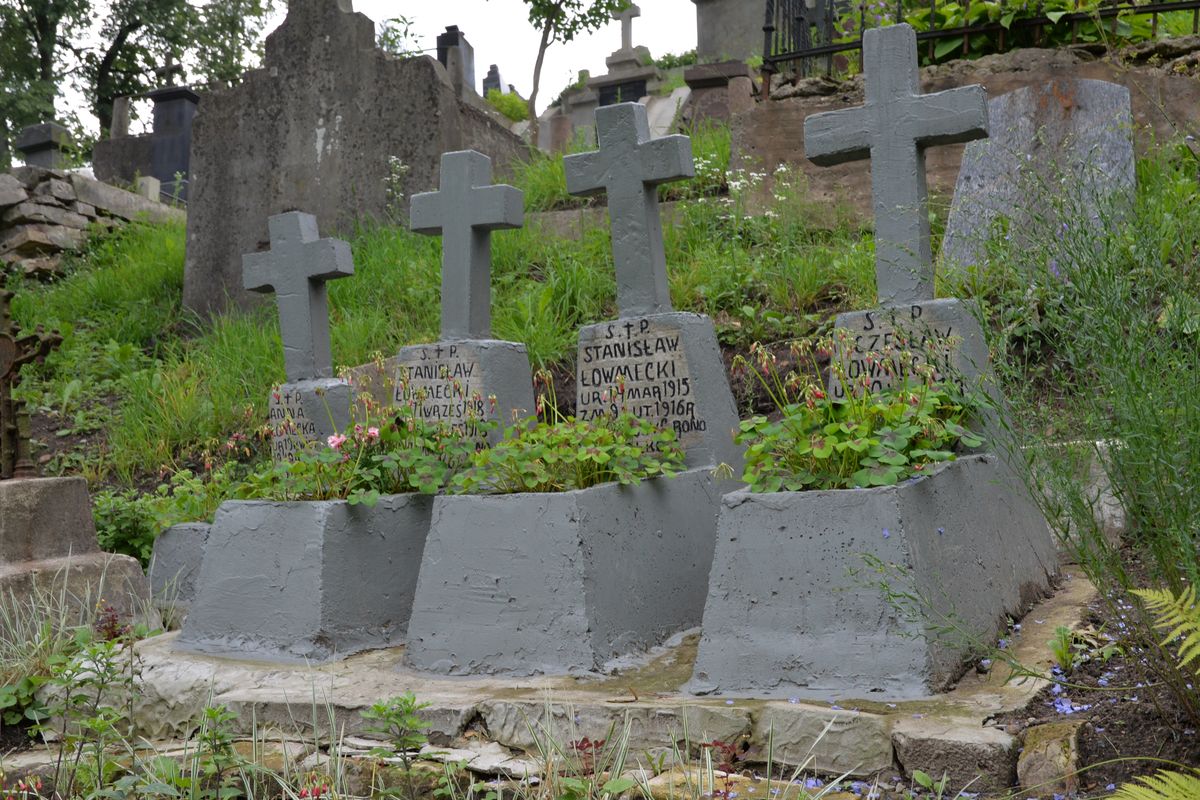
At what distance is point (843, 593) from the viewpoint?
3.07m

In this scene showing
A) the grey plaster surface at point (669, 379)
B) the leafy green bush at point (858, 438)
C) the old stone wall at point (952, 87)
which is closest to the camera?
the leafy green bush at point (858, 438)

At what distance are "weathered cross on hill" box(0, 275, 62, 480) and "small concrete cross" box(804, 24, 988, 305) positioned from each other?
11.9 feet

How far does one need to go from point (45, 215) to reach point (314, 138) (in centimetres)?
355

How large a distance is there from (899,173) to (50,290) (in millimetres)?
8724

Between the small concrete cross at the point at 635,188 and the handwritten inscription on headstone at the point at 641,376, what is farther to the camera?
the small concrete cross at the point at 635,188

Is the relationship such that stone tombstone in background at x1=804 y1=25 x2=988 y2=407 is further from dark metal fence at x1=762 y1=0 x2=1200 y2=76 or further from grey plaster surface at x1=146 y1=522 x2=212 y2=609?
dark metal fence at x1=762 y1=0 x2=1200 y2=76

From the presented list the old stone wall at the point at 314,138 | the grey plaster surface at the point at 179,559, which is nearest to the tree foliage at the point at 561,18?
the old stone wall at the point at 314,138

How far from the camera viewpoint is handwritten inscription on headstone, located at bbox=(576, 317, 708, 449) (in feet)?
13.9

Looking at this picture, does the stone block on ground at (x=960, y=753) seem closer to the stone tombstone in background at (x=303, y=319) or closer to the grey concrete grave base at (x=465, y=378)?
the grey concrete grave base at (x=465, y=378)

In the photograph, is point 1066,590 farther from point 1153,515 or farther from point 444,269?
point 444,269

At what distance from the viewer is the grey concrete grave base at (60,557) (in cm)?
461

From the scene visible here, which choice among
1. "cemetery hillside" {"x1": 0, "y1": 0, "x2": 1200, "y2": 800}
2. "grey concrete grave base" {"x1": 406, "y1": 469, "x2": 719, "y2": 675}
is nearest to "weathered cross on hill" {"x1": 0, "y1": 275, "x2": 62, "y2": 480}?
"cemetery hillside" {"x1": 0, "y1": 0, "x2": 1200, "y2": 800}

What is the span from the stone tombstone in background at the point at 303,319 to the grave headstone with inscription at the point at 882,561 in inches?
105

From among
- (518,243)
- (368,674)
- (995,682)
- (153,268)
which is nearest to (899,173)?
(995,682)
